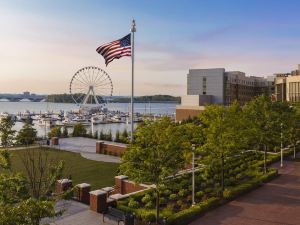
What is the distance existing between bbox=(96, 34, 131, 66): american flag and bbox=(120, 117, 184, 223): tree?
15.1 meters

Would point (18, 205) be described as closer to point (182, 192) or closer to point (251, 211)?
point (182, 192)

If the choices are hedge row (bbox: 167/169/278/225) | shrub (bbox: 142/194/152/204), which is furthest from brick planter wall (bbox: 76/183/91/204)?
hedge row (bbox: 167/169/278/225)

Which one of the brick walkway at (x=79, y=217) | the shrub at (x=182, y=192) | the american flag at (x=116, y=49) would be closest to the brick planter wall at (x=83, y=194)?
the brick walkway at (x=79, y=217)

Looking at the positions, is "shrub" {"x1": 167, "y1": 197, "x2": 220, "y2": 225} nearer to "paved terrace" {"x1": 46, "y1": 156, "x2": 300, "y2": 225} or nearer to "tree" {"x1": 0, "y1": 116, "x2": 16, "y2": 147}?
"paved terrace" {"x1": 46, "y1": 156, "x2": 300, "y2": 225}

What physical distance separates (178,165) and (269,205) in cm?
646

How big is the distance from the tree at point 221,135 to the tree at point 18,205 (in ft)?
41.7

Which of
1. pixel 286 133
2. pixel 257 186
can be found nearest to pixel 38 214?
pixel 257 186

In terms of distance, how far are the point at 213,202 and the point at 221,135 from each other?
4.14 meters

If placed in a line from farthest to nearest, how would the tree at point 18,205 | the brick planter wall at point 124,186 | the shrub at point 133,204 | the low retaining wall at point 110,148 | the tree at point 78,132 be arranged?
the tree at point 78,132, the low retaining wall at point 110,148, the brick planter wall at point 124,186, the shrub at point 133,204, the tree at point 18,205

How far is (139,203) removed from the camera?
1994 cm

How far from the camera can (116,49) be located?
31.1m

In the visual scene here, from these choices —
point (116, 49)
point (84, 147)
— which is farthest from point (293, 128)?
point (84, 147)

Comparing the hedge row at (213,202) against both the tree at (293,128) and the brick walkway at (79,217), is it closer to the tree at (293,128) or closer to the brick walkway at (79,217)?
the brick walkway at (79,217)

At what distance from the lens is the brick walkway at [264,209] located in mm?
17812
